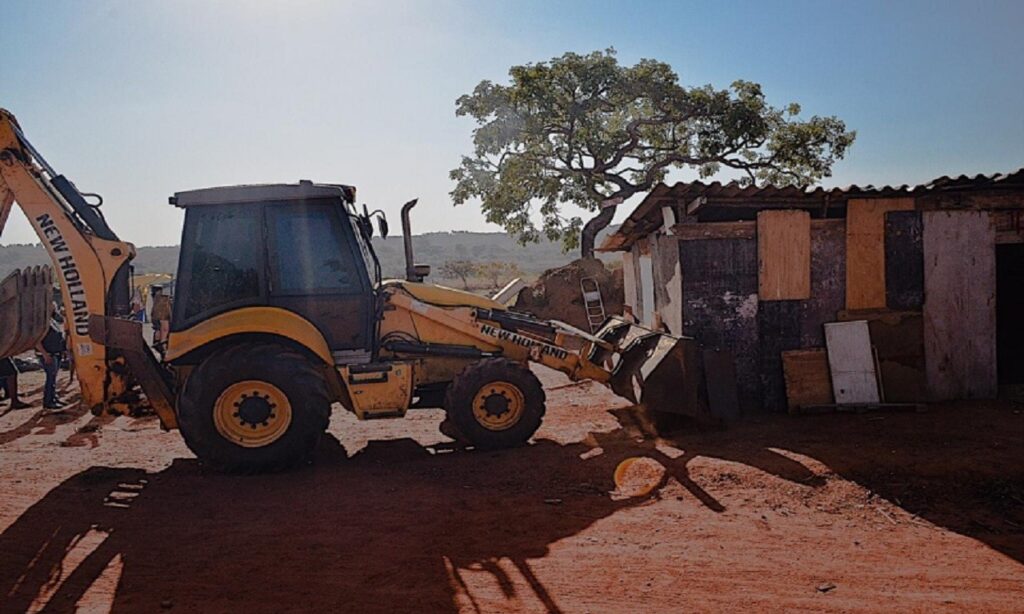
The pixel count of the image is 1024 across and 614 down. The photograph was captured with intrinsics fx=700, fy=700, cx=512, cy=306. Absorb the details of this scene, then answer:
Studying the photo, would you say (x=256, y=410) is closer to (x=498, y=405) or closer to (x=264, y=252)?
(x=264, y=252)

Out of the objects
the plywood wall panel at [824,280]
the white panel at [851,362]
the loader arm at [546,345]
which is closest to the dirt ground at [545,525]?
the loader arm at [546,345]

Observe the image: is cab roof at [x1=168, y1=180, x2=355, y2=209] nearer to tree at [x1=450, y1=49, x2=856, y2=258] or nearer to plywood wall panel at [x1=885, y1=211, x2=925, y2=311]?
plywood wall panel at [x1=885, y1=211, x2=925, y2=311]

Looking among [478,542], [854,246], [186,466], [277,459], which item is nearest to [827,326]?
[854,246]

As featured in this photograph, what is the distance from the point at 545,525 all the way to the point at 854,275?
5.94 meters

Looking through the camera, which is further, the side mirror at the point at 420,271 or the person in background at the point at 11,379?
the person in background at the point at 11,379

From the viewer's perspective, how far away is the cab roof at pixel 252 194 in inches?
261

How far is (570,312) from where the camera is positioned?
18500mm

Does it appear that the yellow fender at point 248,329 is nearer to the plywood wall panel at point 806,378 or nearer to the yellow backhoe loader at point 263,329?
the yellow backhoe loader at point 263,329

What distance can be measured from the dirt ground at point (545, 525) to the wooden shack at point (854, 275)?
116cm

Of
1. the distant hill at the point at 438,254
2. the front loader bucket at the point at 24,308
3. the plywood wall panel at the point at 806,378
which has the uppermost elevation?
the distant hill at the point at 438,254

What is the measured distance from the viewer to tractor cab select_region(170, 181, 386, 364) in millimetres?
6680

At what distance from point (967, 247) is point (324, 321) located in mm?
8049

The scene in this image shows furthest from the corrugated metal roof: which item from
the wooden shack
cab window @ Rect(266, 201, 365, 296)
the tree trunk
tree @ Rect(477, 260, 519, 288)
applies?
tree @ Rect(477, 260, 519, 288)

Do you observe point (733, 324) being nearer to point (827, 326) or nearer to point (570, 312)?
point (827, 326)
